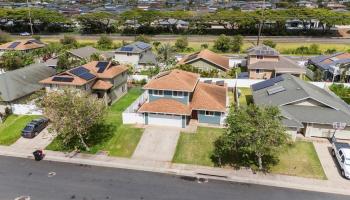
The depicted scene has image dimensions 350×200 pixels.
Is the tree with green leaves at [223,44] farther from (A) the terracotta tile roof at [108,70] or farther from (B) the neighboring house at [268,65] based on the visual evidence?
(A) the terracotta tile roof at [108,70]

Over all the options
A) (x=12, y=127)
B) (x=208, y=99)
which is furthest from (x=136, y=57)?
(x=12, y=127)

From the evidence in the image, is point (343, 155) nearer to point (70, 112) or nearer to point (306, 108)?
point (306, 108)

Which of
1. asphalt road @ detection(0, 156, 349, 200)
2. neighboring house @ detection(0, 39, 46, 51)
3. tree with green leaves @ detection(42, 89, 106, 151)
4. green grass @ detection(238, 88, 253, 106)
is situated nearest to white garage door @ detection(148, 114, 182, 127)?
tree with green leaves @ detection(42, 89, 106, 151)

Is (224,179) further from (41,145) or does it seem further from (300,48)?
(300,48)

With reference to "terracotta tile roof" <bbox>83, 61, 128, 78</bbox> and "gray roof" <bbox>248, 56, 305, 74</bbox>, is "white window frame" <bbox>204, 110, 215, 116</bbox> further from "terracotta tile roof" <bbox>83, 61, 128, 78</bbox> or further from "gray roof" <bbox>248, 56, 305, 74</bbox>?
"gray roof" <bbox>248, 56, 305, 74</bbox>

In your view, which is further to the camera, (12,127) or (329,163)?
(12,127)

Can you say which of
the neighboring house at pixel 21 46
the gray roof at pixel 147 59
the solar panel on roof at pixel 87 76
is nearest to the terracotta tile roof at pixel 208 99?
the solar panel on roof at pixel 87 76

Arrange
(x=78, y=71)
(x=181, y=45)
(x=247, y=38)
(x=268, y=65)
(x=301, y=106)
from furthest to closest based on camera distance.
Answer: (x=247, y=38), (x=181, y=45), (x=268, y=65), (x=78, y=71), (x=301, y=106)
